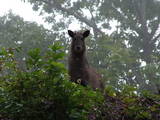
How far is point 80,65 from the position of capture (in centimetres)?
859

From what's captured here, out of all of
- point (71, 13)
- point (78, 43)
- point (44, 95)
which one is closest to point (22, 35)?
point (71, 13)

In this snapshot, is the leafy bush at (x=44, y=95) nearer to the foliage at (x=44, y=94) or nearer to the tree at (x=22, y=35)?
the foliage at (x=44, y=94)

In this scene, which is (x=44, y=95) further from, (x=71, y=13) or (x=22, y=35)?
(x=71, y=13)

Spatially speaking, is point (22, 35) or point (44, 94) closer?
point (44, 94)

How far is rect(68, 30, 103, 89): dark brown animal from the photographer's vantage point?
8391 millimetres

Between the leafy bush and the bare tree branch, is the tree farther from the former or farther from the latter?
the leafy bush

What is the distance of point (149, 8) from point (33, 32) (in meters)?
10.8

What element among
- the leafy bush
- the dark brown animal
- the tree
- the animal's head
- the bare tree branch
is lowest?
the leafy bush

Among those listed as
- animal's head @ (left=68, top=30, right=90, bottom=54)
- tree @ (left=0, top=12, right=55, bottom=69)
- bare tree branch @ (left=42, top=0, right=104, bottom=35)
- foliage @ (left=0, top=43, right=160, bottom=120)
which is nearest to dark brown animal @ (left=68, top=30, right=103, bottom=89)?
animal's head @ (left=68, top=30, right=90, bottom=54)

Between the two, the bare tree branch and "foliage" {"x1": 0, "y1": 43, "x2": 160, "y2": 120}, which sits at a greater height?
the bare tree branch

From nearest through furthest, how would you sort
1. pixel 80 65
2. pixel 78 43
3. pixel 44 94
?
pixel 44 94, pixel 80 65, pixel 78 43

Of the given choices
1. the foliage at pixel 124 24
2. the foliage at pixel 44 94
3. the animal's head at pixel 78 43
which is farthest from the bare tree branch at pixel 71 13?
the foliage at pixel 44 94

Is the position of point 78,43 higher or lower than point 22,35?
lower

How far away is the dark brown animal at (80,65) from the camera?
8391mm
